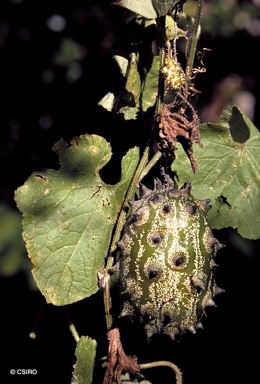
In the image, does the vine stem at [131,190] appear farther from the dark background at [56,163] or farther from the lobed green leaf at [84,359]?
the dark background at [56,163]

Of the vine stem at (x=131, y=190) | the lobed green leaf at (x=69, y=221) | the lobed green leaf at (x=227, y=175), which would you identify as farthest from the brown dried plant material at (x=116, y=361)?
the lobed green leaf at (x=227, y=175)

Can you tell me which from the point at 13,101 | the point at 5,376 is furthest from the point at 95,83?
the point at 5,376

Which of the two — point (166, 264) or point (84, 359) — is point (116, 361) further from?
point (166, 264)

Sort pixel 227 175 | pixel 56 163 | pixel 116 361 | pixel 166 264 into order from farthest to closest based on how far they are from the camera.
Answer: pixel 56 163 → pixel 227 175 → pixel 116 361 → pixel 166 264

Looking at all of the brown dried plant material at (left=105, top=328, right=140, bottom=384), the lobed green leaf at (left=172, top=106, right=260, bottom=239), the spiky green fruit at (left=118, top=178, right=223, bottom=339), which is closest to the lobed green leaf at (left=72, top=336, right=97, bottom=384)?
the brown dried plant material at (left=105, top=328, right=140, bottom=384)

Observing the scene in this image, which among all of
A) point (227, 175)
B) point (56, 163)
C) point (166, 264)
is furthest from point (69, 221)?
point (56, 163)

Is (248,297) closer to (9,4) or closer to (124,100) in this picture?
(124,100)

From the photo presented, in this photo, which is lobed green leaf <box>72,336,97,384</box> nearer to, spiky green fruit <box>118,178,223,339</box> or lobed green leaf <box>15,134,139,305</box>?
lobed green leaf <box>15,134,139,305</box>
